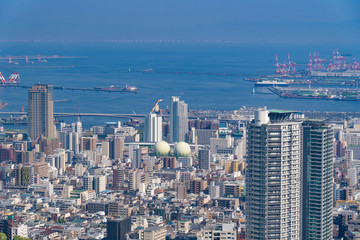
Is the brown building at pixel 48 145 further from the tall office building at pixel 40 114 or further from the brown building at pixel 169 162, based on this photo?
the brown building at pixel 169 162

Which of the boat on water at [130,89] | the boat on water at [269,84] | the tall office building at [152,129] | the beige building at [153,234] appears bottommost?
the beige building at [153,234]

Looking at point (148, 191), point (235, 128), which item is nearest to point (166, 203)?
point (148, 191)

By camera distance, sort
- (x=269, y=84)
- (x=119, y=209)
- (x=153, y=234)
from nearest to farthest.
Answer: (x=153, y=234), (x=119, y=209), (x=269, y=84)

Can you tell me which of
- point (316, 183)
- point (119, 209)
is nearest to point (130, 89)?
point (119, 209)

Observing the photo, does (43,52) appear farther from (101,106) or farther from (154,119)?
(154,119)

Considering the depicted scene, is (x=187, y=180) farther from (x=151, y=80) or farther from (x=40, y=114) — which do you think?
(x=151, y=80)

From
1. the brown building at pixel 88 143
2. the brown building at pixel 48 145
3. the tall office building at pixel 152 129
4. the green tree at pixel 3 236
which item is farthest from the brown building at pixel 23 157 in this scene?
the green tree at pixel 3 236

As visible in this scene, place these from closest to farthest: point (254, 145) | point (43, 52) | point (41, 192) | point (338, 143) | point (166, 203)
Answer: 1. point (254, 145)
2. point (166, 203)
3. point (41, 192)
4. point (338, 143)
5. point (43, 52)
